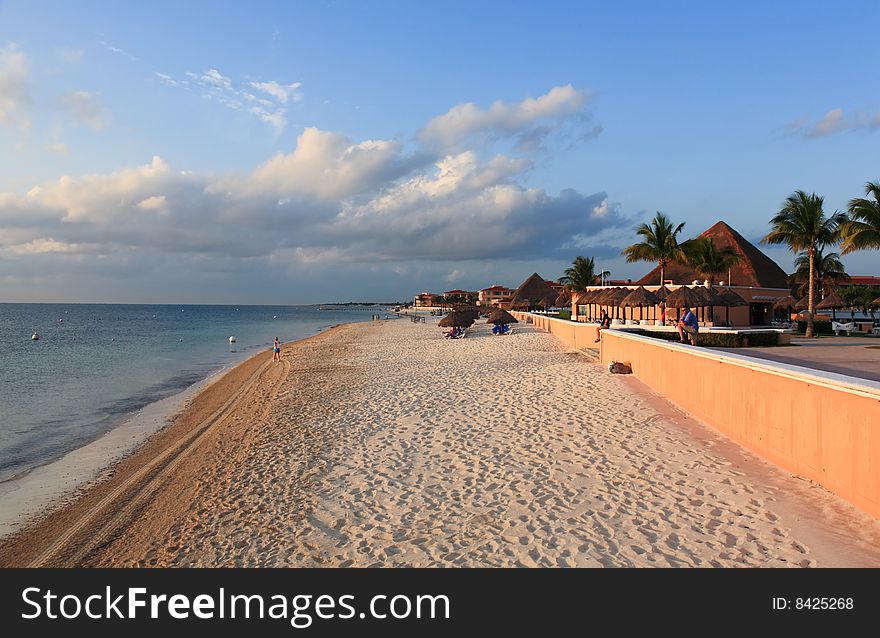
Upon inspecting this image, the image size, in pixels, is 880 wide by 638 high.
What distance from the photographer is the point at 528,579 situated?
3.90 metres

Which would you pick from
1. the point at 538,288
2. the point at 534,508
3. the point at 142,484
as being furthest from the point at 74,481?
the point at 538,288

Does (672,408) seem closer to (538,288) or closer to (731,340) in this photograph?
(731,340)

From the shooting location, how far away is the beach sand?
442 centimetres

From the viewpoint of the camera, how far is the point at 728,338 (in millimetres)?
18297

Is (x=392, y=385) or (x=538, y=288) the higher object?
(x=538, y=288)

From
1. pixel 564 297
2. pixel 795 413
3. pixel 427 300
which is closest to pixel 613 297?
pixel 795 413

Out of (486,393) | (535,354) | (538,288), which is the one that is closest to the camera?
(486,393)

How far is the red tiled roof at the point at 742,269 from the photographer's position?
128ft

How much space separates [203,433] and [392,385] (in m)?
4.93

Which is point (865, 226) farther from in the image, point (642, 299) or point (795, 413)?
point (795, 413)

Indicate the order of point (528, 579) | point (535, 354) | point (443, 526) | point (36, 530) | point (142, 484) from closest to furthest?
point (528, 579), point (443, 526), point (36, 530), point (142, 484), point (535, 354)

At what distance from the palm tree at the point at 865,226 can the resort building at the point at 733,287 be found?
21.5ft

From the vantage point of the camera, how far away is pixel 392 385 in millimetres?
14094

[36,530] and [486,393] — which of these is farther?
[486,393]
